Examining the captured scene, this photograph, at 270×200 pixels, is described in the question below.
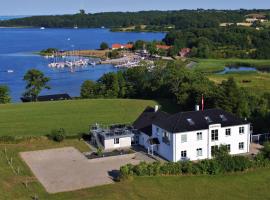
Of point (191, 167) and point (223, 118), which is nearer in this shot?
point (191, 167)

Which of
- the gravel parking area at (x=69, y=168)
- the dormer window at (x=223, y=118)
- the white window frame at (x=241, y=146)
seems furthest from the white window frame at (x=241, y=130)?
the gravel parking area at (x=69, y=168)

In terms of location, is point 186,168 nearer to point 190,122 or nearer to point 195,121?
point 190,122

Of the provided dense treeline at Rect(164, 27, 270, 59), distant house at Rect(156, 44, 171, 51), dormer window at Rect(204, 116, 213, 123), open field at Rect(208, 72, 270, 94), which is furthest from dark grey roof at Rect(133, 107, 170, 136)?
distant house at Rect(156, 44, 171, 51)

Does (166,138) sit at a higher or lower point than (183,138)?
lower

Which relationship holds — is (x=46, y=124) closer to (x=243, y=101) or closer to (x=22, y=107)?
(x=22, y=107)

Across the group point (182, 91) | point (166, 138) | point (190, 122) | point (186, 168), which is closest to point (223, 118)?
point (190, 122)

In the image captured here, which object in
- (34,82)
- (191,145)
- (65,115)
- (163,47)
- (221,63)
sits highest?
(34,82)
